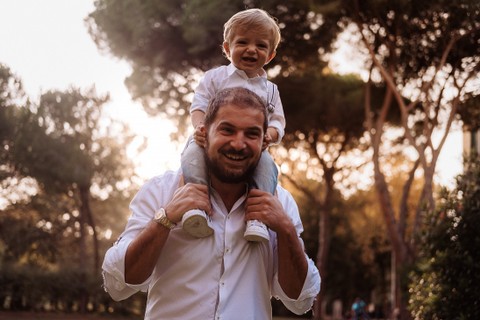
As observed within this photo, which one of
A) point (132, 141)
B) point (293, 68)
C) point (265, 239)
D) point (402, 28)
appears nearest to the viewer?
point (265, 239)

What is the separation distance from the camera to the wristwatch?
7.64 feet

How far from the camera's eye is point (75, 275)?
29.1 metres

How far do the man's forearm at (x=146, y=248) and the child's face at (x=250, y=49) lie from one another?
132 cm

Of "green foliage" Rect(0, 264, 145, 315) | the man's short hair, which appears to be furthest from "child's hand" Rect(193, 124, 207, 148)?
"green foliage" Rect(0, 264, 145, 315)

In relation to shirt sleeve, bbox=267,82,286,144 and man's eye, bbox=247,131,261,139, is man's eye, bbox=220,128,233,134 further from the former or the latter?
shirt sleeve, bbox=267,82,286,144

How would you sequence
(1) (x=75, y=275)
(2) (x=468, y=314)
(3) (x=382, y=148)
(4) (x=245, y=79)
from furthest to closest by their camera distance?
(1) (x=75, y=275)
(3) (x=382, y=148)
(2) (x=468, y=314)
(4) (x=245, y=79)

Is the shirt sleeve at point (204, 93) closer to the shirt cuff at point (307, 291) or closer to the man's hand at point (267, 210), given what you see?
the man's hand at point (267, 210)

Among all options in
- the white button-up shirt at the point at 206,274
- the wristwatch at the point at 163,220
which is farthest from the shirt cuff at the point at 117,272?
the wristwatch at the point at 163,220

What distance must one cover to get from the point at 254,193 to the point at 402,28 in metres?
17.7

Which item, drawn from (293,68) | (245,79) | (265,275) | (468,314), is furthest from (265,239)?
(293,68)

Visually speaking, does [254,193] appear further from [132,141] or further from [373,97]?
[132,141]

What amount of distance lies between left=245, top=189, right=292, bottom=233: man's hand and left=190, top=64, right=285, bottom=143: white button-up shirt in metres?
1.07

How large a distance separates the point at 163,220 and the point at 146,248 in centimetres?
10

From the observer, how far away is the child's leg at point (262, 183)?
2.39m
